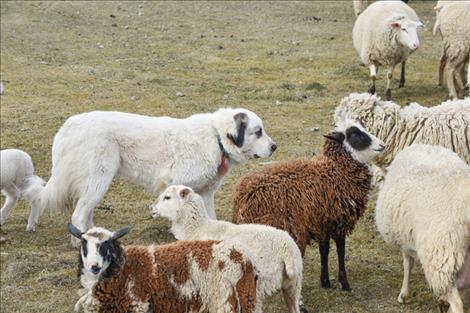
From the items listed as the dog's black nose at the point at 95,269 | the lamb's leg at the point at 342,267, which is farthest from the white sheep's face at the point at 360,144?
the dog's black nose at the point at 95,269

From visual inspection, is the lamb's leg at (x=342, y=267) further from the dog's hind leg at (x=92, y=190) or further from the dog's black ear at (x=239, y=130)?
the dog's hind leg at (x=92, y=190)

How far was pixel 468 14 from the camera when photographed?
14672mm

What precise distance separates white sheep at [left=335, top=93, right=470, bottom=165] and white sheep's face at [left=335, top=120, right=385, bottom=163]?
3.96ft

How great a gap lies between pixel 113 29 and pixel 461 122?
51.1ft

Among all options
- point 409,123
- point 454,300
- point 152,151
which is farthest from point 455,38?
point 454,300

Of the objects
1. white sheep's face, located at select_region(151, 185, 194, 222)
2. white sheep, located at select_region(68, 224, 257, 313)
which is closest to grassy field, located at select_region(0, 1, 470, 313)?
white sheep's face, located at select_region(151, 185, 194, 222)

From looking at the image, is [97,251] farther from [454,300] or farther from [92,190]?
[92,190]

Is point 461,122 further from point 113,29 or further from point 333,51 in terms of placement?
point 113,29

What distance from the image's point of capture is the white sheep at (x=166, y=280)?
5895 millimetres

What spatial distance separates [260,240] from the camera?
6543 millimetres

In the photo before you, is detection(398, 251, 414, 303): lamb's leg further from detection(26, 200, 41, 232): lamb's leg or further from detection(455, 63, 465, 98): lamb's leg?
detection(455, 63, 465, 98): lamb's leg

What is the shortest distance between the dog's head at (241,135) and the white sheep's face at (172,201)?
166 cm

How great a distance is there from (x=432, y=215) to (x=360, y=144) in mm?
1496

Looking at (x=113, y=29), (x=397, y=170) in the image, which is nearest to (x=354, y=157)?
(x=397, y=170)
